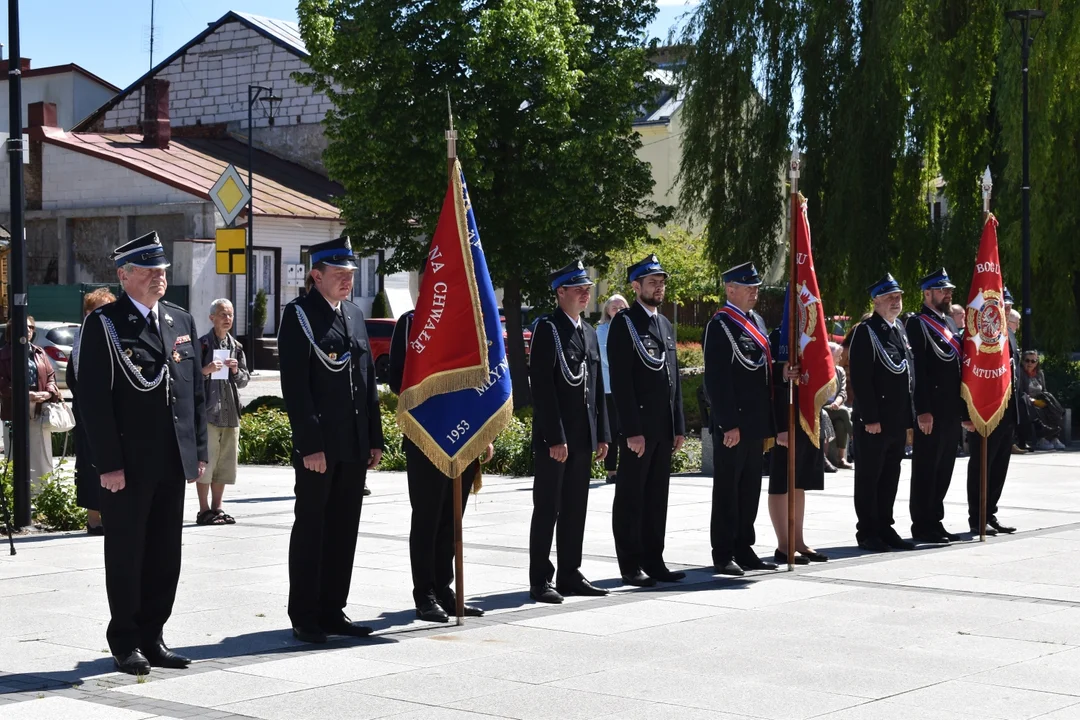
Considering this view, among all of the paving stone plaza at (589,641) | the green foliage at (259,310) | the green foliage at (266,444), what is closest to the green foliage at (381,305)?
the green foliage at (259,310)

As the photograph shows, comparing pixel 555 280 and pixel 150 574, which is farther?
pixel 555 280

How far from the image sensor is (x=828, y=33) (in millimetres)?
27062

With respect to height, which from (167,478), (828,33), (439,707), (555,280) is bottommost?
(439,707)

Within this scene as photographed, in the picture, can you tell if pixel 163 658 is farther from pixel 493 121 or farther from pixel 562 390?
pixel 493 121

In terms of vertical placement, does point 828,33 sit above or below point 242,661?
above

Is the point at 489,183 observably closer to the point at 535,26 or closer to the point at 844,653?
the point at 535,26

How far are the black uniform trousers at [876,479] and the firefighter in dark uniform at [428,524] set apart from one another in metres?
3.81

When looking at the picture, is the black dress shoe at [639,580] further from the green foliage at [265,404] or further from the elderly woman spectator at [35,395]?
the green foliage at [265,404]

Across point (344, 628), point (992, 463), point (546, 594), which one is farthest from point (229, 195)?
point (344, 628)

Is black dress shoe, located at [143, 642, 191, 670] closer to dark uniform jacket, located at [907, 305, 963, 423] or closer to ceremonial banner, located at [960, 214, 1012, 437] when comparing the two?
dark uniform jacket, located at [907, 305, 963, 423]

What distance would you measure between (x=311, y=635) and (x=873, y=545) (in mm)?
5161

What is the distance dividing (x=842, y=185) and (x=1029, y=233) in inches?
151

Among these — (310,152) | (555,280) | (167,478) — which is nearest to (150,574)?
(167,478)

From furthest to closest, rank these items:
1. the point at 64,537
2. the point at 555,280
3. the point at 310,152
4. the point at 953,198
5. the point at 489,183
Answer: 1. the point at 310,152
2. the point at 489,183
3. the point at 953,198
4. the point at 64,537
5. the point at 555,280
